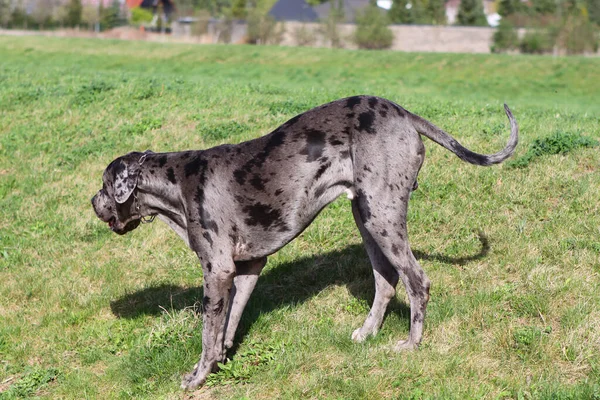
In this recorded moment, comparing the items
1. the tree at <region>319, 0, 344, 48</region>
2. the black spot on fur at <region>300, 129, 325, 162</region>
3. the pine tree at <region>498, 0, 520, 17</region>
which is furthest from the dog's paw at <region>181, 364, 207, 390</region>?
the pine tree at <region>498, 0, 520, 17</region>

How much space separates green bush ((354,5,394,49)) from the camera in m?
56.5

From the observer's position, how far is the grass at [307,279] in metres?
5.90

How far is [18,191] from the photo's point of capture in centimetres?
1122

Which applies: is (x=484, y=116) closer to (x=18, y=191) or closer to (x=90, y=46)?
(x=18, y=191)

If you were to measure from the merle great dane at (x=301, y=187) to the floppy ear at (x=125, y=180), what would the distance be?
0.30 metres

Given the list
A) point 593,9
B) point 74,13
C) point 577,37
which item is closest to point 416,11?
point 593,9

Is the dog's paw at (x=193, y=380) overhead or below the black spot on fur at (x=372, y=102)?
below

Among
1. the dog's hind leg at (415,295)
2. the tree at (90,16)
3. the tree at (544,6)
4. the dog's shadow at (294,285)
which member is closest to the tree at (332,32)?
the tree at (544,6)

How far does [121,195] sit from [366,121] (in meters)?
2.42

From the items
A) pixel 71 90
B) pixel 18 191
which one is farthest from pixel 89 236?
pixel 71 90

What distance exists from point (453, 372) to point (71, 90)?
12.1 metres

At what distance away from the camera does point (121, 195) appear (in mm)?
6504

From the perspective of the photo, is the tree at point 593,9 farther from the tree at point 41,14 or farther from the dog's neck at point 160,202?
the dog's neck at point 160,202

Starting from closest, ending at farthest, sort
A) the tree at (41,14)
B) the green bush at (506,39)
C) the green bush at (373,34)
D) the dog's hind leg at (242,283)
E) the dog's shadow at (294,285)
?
the dog's hind leg at (242,283)
the dog's shadow at (294,285)
the green bush at (506,39)
the green bush at (373,34)
the tree at (41,14)
